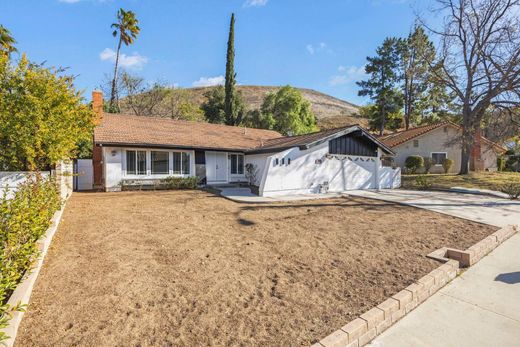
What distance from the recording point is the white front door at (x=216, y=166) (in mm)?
16484

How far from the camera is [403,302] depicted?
353 centimetres

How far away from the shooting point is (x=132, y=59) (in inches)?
1165

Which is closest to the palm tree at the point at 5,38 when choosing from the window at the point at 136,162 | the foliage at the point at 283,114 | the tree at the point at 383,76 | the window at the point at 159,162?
the window at the point at 136,162

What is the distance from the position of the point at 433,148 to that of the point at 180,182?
74.6ft

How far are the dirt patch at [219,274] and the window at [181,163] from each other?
7.33 metres

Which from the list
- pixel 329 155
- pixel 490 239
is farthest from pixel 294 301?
pixel 329 155

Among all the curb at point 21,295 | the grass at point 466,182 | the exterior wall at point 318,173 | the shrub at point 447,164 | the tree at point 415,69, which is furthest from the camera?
the shrub at point 447,164

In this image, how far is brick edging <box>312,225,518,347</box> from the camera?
285cm

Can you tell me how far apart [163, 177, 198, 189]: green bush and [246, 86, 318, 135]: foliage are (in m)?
18.0

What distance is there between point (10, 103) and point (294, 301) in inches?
352

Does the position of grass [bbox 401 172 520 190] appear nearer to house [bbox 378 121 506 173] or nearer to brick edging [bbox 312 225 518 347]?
house [bbox 378 121 506 173]

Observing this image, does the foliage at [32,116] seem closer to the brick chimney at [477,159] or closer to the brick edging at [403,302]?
the brick edging at [403,302]

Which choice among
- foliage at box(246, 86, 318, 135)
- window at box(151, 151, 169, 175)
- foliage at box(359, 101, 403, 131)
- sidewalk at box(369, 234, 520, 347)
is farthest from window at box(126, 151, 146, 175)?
foliage at box(359, 101, 403, 131)

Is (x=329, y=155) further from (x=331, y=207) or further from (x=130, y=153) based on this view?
(x=130, y=153)
